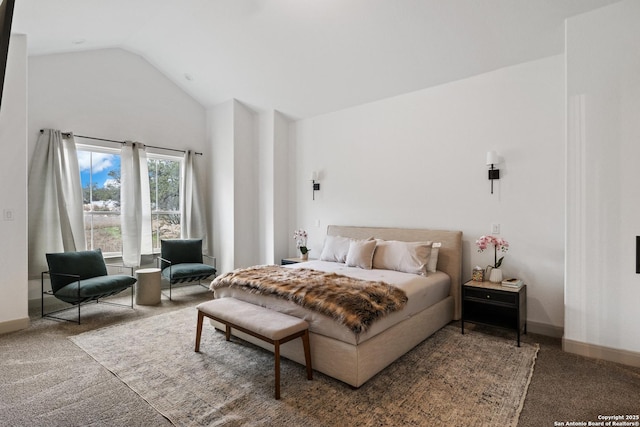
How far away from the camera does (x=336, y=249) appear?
4.54 metres

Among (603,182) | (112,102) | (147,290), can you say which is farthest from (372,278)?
(112,102)

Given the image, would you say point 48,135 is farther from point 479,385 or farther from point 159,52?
point 479,385

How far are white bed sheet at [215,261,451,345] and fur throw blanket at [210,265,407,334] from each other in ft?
0.18

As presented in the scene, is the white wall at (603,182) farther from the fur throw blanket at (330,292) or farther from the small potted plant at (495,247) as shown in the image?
the fur throw blanket at (330,292)

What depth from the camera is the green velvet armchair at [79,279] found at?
3.83 meters

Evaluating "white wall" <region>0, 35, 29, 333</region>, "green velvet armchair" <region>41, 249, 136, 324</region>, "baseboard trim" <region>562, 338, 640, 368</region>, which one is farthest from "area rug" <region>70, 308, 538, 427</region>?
"white wall" <region>0, 35, 29, 333</region>

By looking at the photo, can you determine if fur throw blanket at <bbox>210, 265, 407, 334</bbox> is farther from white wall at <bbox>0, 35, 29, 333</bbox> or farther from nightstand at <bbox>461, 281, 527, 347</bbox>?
white wall at <bbox>0, 35, 29, 333</bbox>

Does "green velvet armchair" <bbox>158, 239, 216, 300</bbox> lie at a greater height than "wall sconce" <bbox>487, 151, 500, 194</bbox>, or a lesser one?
lesser

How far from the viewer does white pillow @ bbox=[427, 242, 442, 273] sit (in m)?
3.84

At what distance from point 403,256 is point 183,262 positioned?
3412 mm

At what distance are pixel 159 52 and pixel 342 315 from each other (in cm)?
486

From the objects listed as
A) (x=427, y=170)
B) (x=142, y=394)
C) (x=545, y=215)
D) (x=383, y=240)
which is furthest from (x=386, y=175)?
(x=142, y=394)

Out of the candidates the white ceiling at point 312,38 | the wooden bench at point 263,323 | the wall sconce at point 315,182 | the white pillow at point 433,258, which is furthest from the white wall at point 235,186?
the white pillow at point 433,258

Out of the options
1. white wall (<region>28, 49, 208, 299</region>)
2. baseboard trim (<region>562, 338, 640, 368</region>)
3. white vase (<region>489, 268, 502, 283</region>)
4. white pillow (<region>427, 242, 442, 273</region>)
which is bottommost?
baseboard trim (<region>562, 338, 640, 368</region>)
